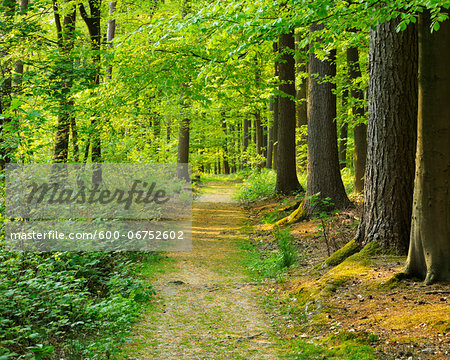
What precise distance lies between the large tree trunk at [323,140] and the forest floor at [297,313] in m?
2.09

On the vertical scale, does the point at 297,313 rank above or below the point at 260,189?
below

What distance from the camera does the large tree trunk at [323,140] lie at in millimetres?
11029

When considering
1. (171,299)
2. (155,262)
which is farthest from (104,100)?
(171,299)

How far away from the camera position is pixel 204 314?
6.07m

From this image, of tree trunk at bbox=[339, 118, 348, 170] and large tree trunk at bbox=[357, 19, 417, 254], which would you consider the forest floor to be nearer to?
large tree trunk at bbox=[357, 19, 417, 254]

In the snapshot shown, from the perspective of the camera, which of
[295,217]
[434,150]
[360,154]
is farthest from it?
[360,154]

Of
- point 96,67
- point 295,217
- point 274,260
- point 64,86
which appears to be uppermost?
point 96,67

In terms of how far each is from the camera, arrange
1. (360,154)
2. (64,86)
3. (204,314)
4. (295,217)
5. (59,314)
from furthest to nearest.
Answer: (360,154) → (295,217) → (64,86) → (204,314) → (59,314)

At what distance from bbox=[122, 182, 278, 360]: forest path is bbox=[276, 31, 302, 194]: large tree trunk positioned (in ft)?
18.5

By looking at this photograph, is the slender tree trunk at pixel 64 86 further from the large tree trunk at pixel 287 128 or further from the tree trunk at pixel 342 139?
the tree trunk at pixel 342 139

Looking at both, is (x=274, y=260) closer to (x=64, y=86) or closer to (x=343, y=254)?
(x=343, y=254)

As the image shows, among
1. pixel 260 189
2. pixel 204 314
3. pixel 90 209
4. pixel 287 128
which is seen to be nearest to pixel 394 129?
pixel 204 314

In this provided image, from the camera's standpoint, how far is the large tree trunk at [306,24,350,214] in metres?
11.0

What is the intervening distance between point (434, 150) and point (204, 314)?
4057 mm
